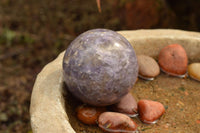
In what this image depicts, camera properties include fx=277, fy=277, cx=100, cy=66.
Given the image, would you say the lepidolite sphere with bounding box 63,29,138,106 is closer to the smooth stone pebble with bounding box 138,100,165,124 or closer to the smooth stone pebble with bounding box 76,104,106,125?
the smooth stone pebble with bounding box 76,104,106,125

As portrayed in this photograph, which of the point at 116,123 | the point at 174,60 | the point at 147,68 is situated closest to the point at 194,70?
the point at 174,60

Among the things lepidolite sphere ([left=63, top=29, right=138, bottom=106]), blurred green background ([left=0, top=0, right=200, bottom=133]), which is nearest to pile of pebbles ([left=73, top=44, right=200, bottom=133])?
lepidolite sphere ([left=63, top=29, right=138, bottom=106])

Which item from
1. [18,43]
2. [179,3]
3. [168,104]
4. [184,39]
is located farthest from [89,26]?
[168,104]

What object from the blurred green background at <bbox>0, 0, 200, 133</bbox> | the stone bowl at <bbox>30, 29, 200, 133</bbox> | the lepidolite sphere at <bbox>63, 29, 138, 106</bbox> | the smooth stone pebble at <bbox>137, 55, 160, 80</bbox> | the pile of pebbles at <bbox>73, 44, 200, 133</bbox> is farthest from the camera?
the blurred green background at <bbox>0, 0, 200, 133</bbox>

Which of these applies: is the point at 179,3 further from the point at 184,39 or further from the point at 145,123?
the point at 145,123

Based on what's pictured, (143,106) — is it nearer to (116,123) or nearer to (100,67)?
(116,123)
